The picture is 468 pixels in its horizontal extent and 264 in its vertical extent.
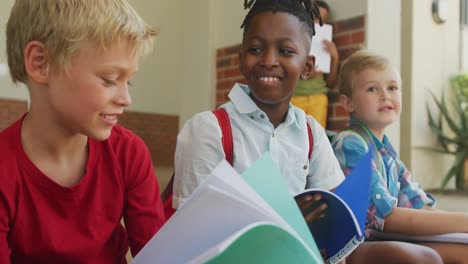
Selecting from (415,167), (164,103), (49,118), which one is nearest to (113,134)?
(49,118)

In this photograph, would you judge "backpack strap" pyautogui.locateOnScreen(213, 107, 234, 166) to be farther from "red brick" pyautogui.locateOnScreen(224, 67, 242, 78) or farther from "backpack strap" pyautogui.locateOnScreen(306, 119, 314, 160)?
"red brick" pyautogui.locateOnScreen(224, 67, 242, 78)

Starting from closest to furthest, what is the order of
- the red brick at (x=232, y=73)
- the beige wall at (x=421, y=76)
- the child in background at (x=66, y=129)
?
the child in background at (x=66, y=129) < the beige wall at (x=421, y=76) < the red brick at (x=232, y=73)

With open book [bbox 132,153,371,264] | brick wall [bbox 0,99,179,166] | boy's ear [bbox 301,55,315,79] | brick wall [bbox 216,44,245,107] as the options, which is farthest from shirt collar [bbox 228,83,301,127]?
brick wall [bbox 0,99,179,166]

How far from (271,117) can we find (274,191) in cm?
72

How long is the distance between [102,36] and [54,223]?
1.10 ft

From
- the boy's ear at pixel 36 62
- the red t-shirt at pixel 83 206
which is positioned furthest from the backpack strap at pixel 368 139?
the boy's ear at pixel 36 62

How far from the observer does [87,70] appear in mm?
902

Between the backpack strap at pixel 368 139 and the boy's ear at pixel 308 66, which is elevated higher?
the boy's ear at pixel 308 66

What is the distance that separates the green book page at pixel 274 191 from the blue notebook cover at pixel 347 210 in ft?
0.72

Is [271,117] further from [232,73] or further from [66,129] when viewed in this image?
[232,73]

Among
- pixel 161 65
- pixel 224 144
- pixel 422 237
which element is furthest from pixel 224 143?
pixel 161 65

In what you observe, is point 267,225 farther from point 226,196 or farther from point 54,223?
point 54,223

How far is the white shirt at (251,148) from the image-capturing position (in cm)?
129

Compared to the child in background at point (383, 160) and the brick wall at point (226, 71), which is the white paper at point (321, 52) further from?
the child in background at point (383, 160)
